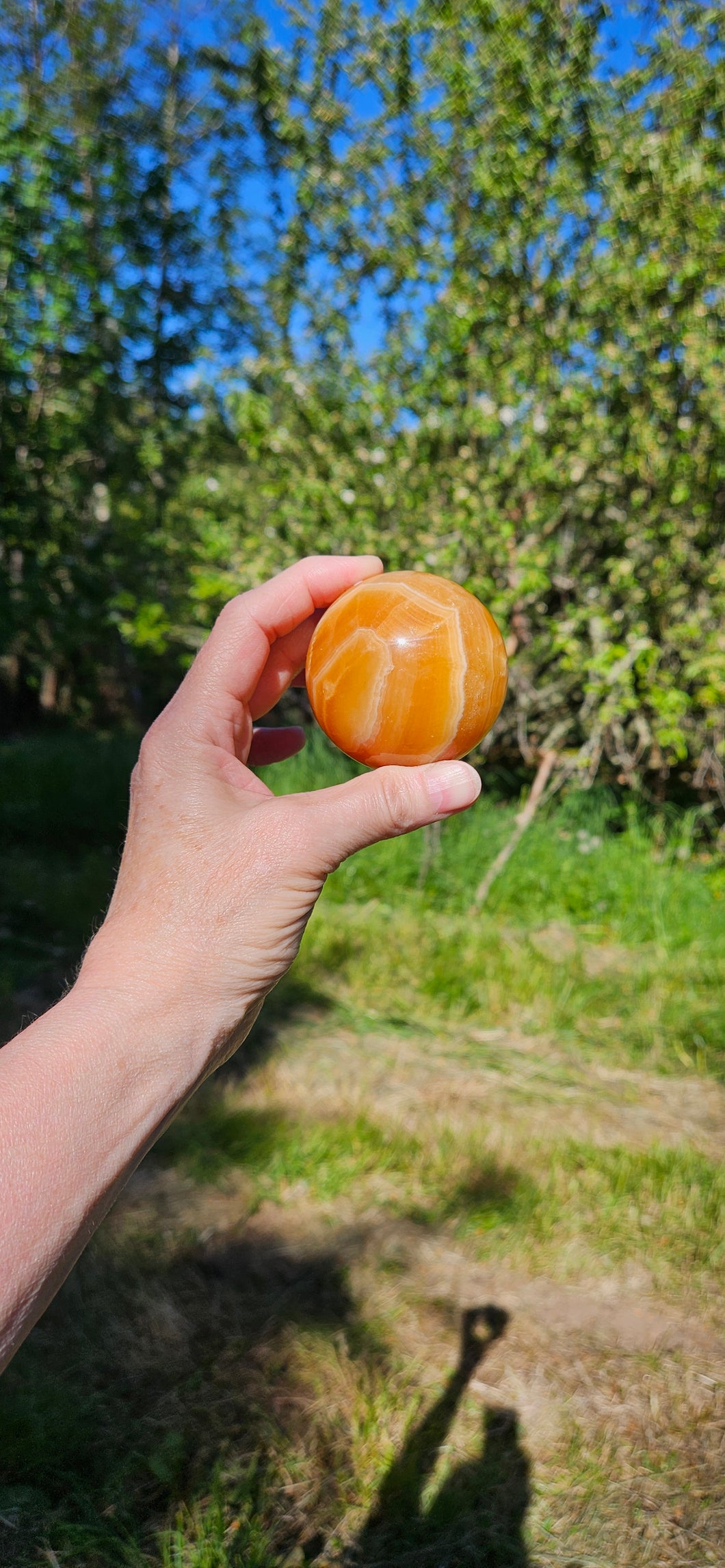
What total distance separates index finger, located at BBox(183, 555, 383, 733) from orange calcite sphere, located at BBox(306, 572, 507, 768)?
0.11 meters

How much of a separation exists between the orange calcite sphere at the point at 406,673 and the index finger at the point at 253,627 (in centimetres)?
11

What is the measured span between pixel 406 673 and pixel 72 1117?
31.5 inches

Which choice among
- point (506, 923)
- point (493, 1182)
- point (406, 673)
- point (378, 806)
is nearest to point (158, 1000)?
point (378, 806)

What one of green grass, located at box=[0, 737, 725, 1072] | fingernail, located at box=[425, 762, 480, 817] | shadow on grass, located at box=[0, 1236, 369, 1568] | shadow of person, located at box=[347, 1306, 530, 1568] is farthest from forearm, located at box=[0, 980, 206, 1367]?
green grass, located at box=[0, 737, 725, 1072]

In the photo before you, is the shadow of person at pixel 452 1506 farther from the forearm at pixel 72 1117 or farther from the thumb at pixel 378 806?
the thumb at pixel 378 806

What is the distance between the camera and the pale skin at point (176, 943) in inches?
42.7

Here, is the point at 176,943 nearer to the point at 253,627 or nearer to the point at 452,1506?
the point at 253,627

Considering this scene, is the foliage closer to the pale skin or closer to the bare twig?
the bare twig

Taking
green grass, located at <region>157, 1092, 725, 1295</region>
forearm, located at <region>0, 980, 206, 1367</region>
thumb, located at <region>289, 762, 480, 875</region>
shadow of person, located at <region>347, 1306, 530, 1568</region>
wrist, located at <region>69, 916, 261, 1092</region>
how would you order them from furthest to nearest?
green grass, located at <region>157, 1092, 725, 1295</region> → shadow of person, located at <region>347, 1306, 530, 1568</region> → thumb, located at <region>289, 762, 480, 875</region> → wrist, located at <region>69, 916, 261, 1092</region> → forearm, located at <region>0, 980, 206, 1367</region>

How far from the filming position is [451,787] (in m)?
1.43

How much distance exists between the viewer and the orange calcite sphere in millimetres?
1535

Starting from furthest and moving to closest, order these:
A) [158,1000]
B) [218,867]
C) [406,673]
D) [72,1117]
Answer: [406,673], [218,867], [158,1000], [72,1117]

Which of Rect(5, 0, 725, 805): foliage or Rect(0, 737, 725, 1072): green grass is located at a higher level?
Rect(5, 0, 725, 805): foliage

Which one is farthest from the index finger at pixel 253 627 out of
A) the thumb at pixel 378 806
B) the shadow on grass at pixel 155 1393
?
the shadow on grass at pixel 155 1393
